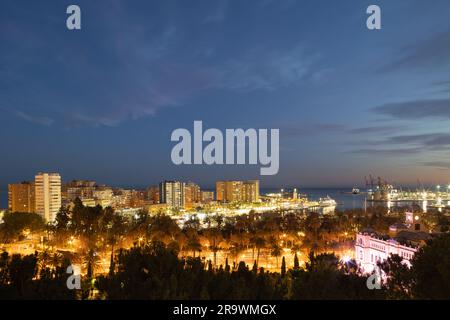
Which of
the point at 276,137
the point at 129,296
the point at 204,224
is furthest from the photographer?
the point at 204,224

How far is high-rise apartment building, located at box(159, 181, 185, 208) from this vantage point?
271 ft

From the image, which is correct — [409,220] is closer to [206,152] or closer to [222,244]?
[222,244]

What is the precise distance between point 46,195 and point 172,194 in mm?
34333

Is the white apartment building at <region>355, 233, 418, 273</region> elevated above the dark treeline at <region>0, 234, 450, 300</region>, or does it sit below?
below

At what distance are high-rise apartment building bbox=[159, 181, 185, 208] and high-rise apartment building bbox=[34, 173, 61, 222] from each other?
3156 cm

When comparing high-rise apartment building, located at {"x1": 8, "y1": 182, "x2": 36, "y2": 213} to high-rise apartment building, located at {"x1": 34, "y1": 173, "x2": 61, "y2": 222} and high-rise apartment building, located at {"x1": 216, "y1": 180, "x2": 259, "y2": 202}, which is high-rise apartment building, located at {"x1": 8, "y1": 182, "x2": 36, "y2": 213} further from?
high-rise apartment building, located at {"x1": 216, "y1": 180, "x2": 259, "y2": 202}

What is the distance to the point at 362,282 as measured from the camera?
8523mm

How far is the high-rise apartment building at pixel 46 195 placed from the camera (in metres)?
51.5

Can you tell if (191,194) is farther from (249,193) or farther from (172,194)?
(249,193)

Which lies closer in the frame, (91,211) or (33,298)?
(33,298)

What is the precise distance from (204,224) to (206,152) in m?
34.0

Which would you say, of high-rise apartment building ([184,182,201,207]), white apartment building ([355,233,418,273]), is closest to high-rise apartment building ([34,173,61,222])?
high-rise apartment building ([184,182,201,207])
